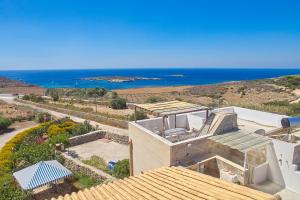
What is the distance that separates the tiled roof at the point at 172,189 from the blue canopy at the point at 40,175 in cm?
638

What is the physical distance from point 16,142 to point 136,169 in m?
12.3

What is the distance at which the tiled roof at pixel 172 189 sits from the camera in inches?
205

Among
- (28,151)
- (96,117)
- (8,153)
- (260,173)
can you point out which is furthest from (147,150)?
(96,117)

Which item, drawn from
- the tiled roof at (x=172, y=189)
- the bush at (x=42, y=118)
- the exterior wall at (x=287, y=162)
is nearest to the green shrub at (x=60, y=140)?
the bush at (x=42, y=118)

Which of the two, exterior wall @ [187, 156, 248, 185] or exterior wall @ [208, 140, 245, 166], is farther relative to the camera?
exterior wall @ [208, 140, 245, 166]

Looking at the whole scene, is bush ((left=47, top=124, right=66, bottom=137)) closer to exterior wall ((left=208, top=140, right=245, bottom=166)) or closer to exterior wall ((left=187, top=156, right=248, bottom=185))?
exterior wall ((left=208, top=140, right=245, bottom=166))

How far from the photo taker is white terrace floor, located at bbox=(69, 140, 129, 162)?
17.0 metres

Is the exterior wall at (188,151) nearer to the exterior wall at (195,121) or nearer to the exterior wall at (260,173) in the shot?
the exterior wall at (260,173)

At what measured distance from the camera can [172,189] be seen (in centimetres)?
586

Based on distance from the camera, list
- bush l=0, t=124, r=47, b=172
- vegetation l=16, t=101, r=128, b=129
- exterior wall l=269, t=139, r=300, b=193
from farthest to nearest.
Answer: vegetation l=16, t=101, r=128, b=129, bush l=0, t=124, r=47, b=172, exterior wall l=269, t=139, r=300, b=193

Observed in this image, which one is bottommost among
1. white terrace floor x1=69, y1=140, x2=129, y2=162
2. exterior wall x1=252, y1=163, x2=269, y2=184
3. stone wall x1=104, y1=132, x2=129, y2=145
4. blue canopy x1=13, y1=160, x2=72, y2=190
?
white terrace floor x1=69, y1=140, x2=129, y2=162

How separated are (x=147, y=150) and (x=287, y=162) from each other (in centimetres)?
502

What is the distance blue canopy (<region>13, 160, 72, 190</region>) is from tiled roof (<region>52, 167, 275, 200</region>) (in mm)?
6384

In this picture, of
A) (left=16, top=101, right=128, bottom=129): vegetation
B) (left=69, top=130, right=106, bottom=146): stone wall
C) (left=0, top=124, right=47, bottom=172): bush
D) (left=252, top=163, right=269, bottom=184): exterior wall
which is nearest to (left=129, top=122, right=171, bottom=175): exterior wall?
(left=252, top=163, right=269, bottom=184): exterior wall
